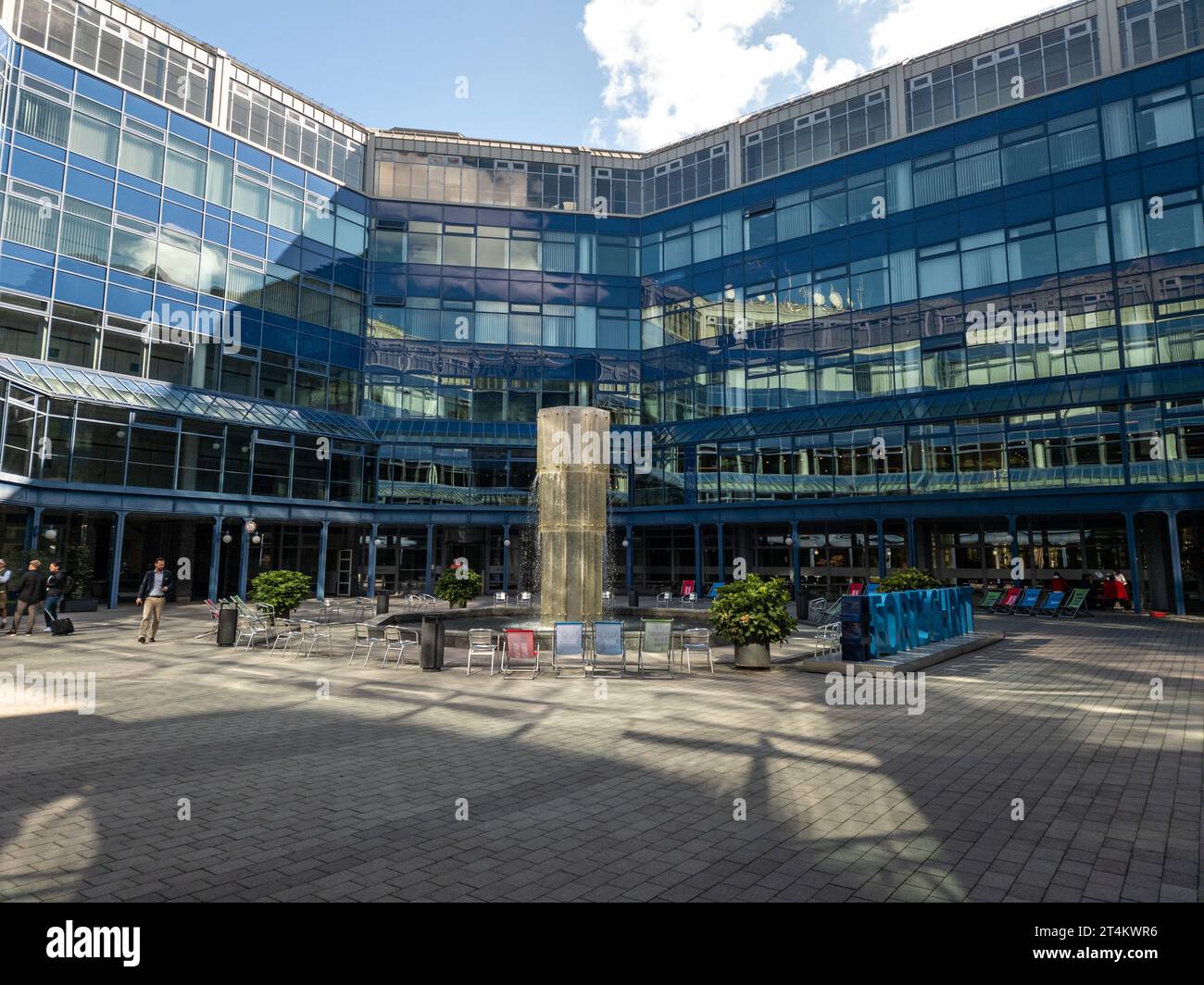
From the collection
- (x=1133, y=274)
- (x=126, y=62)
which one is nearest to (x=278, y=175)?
(x=126, y=62)

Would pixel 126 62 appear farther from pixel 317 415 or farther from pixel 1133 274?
pixel 1133 274

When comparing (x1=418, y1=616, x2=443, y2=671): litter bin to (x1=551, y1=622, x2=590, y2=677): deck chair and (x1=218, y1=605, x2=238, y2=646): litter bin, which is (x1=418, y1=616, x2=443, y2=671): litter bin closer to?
(x1=551, y1=622, x2=590, y2=677): deck chair

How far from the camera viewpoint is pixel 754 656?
14234 millimetres

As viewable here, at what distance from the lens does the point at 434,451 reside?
4234 centimetres

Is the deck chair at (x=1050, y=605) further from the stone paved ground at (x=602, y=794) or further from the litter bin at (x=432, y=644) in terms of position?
the litter bin at (x=432, y=644)

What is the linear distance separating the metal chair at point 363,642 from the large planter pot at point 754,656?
→ 7.77 meters

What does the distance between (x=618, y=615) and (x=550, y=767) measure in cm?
1876

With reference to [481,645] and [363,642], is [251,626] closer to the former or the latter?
[363,642]

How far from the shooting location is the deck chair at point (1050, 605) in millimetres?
26938

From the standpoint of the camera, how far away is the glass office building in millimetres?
29047

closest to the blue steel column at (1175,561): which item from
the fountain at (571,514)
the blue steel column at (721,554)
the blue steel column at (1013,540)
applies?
the blue steel column at (1013,540)

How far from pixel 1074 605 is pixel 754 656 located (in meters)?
18.9

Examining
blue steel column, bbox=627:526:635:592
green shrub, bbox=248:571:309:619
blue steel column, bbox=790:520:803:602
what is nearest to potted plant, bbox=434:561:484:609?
green shrub, bbox=248:571:309:619

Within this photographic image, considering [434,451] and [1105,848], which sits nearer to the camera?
[1105,848]
